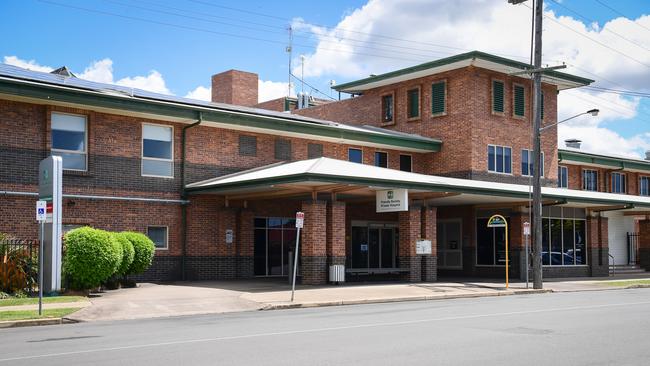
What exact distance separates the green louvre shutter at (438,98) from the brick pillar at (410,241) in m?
9.55

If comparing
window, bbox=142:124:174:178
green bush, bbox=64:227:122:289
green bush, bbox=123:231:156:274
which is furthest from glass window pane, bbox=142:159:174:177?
green bush, bbox=64:227:122:289

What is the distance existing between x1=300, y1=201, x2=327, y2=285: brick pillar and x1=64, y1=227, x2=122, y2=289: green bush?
674 cm

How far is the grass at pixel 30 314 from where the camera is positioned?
1609 centimetres

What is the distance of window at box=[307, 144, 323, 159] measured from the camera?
106 ft

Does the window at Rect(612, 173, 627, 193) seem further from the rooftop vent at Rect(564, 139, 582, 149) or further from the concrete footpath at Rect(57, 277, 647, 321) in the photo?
the concrete footpath at Rect(57, 277, 647, 321)

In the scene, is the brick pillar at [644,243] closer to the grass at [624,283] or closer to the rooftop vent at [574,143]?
the rooftop vent at [574,143]

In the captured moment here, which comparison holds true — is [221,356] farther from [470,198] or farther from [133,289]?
[470,198]

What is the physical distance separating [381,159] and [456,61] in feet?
18.9

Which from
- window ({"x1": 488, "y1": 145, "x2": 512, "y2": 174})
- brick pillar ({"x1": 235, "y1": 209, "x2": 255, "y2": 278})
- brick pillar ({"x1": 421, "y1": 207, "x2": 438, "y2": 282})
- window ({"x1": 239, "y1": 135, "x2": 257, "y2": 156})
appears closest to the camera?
brick pillar ({"x1": 421, "y1": 207, "x2": 438, "y2": 282})

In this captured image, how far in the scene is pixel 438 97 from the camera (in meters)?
36.8

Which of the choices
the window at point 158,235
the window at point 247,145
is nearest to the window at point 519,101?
the window at point 247,145

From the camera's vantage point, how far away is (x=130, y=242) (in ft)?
76.4

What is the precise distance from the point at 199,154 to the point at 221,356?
18852 mm

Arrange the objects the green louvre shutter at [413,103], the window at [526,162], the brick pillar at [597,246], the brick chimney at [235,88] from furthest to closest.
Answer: the brick chimney at [235,88] → the window at [526,162] → the green louvre shutter at [413,103] → the brick pillar at [597,246]
